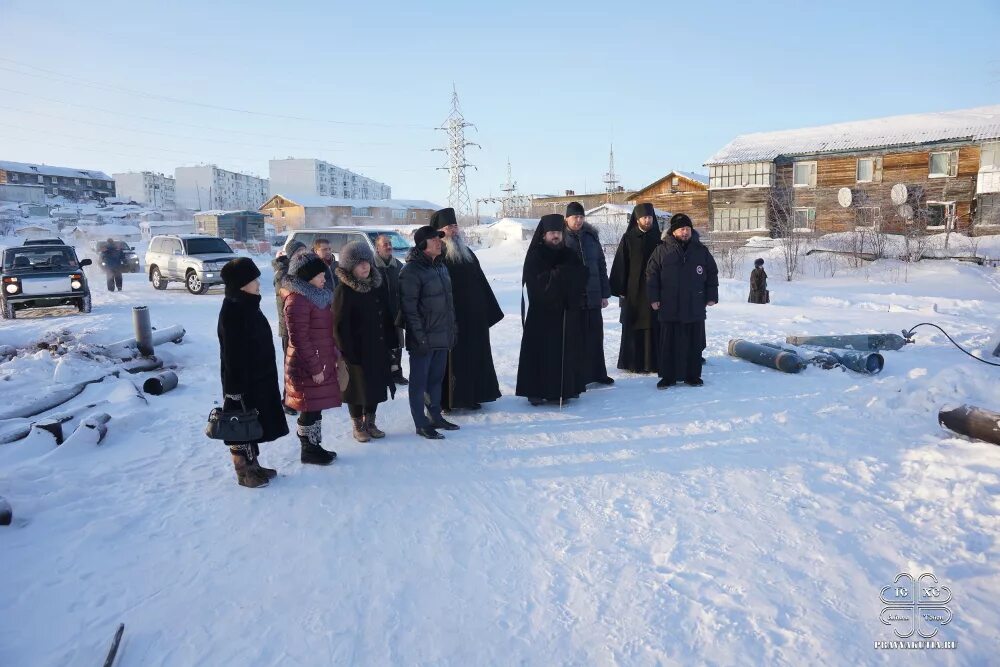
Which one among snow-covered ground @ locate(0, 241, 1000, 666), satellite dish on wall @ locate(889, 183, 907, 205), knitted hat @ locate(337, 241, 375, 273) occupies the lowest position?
snow-covered ground @ locate(0, 241, 1000, 666)

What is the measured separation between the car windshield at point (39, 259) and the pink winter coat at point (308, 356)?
12.5 metres

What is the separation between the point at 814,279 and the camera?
70.7 ft

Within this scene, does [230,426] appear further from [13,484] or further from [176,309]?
[176,309]

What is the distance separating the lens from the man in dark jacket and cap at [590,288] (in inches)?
258

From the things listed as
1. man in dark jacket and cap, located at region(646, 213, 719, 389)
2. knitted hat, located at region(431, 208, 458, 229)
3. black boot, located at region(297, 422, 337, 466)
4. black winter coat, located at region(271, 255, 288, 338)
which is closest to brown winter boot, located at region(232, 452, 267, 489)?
black boot, located at region(297, 422, 337, 466)

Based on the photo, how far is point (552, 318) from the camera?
6.25 metres

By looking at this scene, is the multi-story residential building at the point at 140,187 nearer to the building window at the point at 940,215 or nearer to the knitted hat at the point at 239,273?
the building window at the point at 940,215

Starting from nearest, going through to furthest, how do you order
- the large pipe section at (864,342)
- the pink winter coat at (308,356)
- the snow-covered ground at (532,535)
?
the snow-covered ground at (532,535), the pink winter coat at (308,356), the large pipe section at (864,342)

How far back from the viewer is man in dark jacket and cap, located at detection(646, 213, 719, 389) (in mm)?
6766

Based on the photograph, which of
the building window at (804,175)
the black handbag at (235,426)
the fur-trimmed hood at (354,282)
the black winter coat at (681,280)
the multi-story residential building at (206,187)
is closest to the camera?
the black handbag at (235,426)

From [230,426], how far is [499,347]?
5.54m

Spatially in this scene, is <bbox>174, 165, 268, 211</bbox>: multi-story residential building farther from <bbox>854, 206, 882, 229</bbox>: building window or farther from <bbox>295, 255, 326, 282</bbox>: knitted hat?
<bbox>295, 255, 326, 282</bbox>: knitted hat

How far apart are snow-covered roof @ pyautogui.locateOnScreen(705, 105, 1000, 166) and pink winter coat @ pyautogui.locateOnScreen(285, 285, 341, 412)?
3670 centimetres

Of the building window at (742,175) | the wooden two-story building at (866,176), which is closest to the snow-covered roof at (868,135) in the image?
the wooden two-story building at (866,176)
